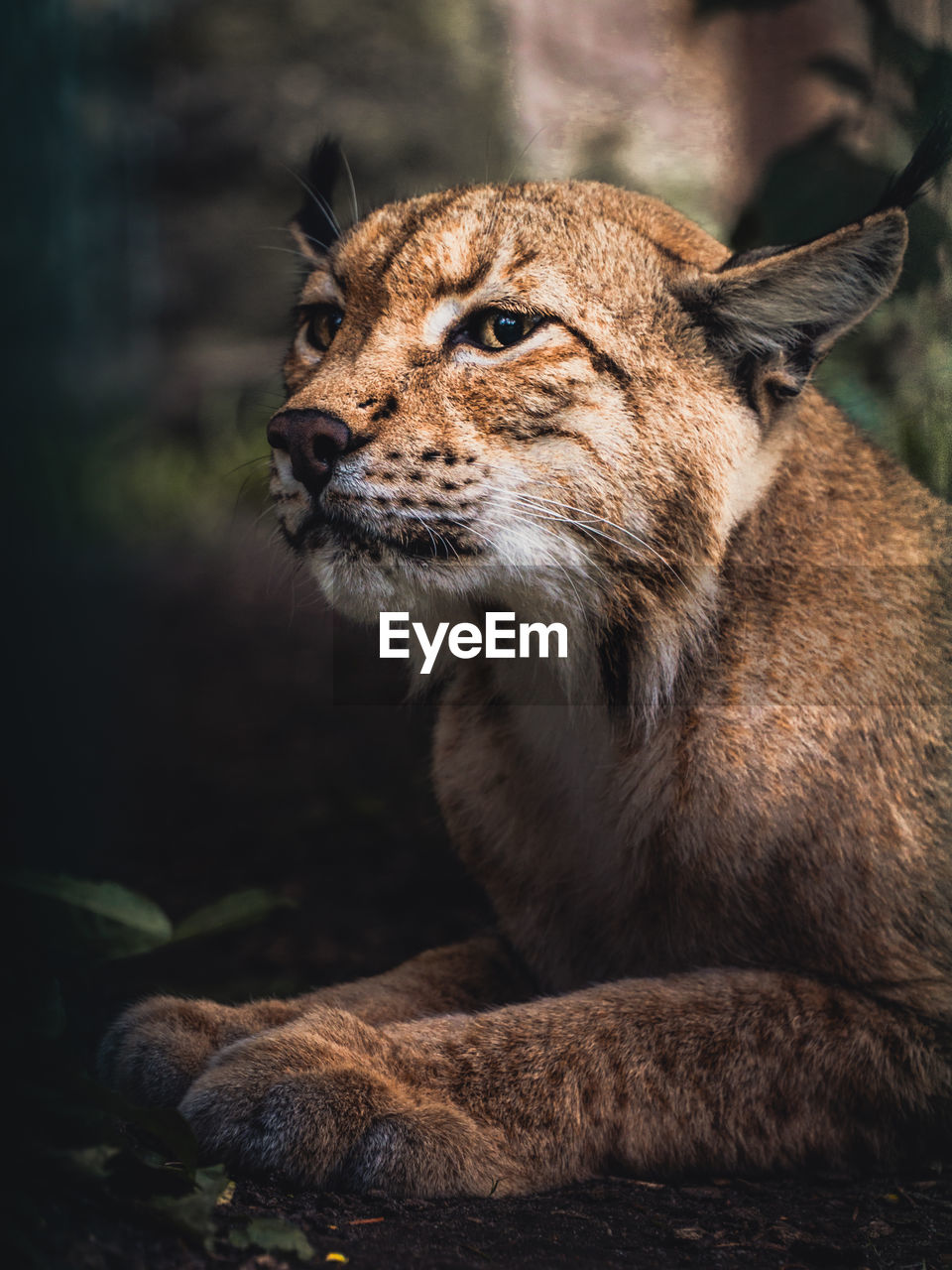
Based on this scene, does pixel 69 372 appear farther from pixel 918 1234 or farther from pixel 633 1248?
pixel 918 1234

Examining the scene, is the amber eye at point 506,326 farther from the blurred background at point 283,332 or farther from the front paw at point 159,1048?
the front paw at point 159,1048

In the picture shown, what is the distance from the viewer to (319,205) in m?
3.04

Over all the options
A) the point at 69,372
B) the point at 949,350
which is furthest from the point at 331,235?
the point at 949,350

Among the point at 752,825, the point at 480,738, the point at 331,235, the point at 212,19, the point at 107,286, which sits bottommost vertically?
the point at 752,825

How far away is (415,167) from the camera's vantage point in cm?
502

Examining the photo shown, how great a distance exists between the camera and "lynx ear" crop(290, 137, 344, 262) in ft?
9.99

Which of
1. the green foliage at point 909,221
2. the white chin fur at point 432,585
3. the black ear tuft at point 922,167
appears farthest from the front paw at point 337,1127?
the black ear tuft at point 922,167

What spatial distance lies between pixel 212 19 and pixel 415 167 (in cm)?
114

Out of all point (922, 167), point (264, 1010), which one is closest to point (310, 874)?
point (264, 1010)

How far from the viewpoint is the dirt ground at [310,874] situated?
178cm

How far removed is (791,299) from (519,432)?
0.60 meters

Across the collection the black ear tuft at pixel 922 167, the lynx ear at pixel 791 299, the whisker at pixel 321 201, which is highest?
the whisker at pixel 321 201

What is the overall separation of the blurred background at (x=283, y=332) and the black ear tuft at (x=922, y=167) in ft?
0.29

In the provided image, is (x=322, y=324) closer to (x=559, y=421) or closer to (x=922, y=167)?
(x=559, y=421)
